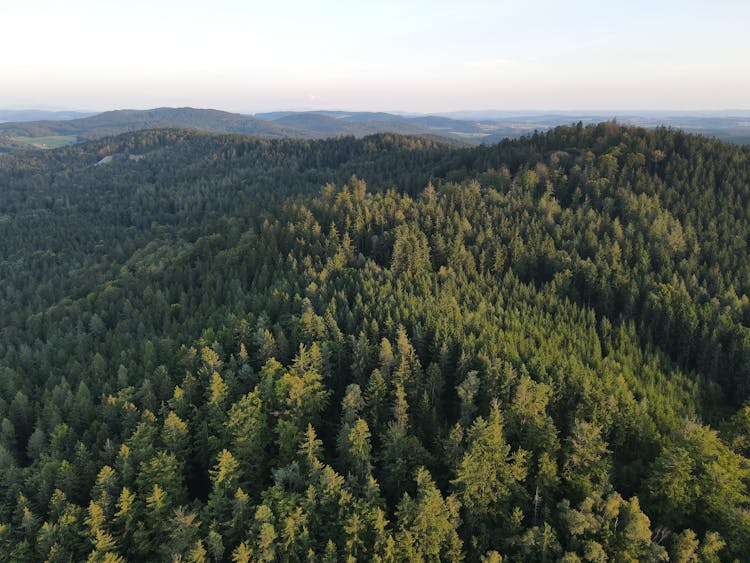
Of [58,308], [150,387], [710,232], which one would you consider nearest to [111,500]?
[150,387]

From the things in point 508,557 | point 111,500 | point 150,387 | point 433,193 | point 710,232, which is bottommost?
point 508,557

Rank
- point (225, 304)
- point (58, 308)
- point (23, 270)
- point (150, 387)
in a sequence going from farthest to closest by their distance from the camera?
point (23, 270) → point (58, 308) → point (225, 304) → point (150, 387)

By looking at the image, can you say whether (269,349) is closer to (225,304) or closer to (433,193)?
(225,304)

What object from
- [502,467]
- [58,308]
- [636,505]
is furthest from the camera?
[58,308]

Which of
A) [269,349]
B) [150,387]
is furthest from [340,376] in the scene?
[150,387]

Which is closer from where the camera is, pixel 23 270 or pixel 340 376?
pixel 340 376

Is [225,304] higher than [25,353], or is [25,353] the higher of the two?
[225,304]
